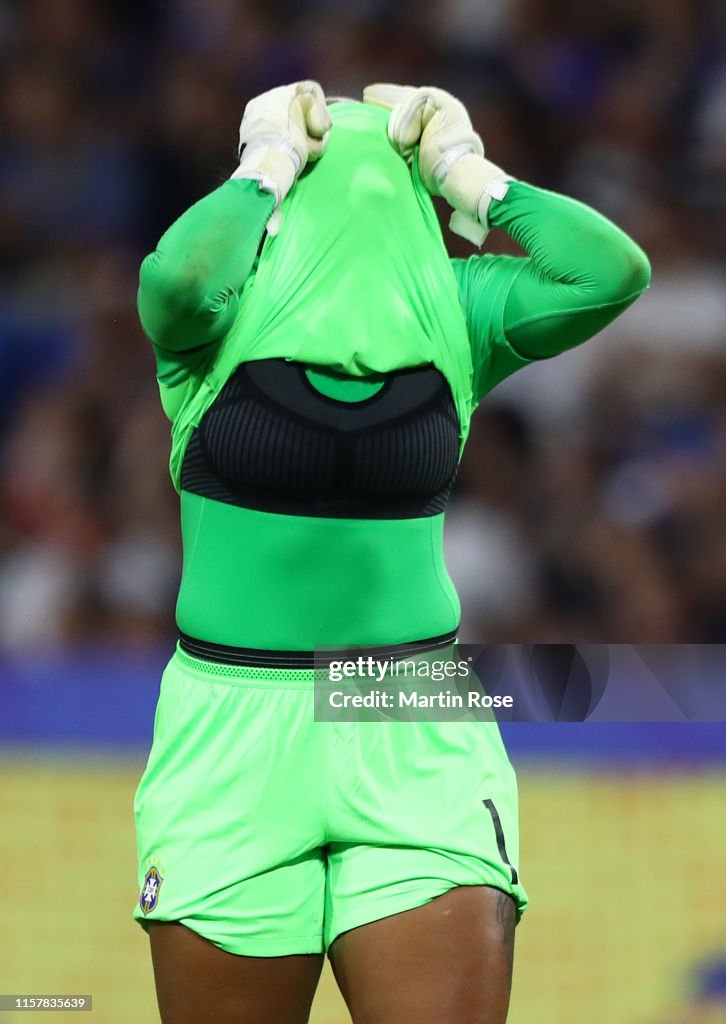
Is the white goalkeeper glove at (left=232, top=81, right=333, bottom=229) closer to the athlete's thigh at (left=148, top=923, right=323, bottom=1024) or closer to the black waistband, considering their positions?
the black waistband

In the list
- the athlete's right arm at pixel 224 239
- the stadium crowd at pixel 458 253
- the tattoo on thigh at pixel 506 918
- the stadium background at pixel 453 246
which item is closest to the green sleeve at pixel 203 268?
the athlete's right arm at pixel 224 239

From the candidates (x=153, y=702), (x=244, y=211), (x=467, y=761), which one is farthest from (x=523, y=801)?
(x=244, y=211)

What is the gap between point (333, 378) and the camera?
1.84 m

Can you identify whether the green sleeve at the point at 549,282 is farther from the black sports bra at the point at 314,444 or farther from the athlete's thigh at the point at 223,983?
the athlete's thigh at the point at 223,983

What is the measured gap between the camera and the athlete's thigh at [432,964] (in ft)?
5.62

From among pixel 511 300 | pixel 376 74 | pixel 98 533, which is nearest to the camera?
pixel 511 300

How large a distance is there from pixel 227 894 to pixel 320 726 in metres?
0.22

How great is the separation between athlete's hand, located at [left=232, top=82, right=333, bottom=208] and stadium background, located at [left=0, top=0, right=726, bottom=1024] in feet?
4.27

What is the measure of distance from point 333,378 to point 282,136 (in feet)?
0.98

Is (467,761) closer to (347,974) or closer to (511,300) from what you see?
(347,974)

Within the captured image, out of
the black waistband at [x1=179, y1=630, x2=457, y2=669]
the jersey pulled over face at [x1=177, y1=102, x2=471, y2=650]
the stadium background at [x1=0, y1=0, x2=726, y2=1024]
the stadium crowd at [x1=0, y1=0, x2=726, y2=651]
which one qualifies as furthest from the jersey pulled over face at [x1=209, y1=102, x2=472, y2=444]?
the stadium crowd at [x1=0, y1=0, x2=726, y2=651]

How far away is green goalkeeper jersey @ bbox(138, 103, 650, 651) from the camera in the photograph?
71.7 inches

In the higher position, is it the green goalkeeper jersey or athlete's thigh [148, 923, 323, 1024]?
the green goalkeeper jersey

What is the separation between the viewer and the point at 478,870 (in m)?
1.79
